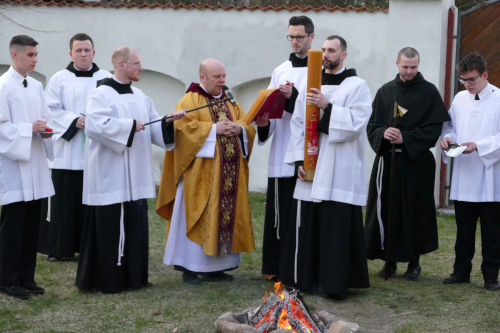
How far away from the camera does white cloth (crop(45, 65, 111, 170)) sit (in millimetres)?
7645

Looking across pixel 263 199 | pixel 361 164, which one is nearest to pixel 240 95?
pixel 263 199

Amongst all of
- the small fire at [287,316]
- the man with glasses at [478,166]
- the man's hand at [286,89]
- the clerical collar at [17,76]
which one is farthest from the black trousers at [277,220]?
the clerical collar at [17,76]

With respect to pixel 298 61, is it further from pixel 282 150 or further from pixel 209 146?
pixel 209 146

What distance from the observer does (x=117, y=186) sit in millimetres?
6434

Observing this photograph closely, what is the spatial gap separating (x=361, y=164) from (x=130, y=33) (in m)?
6.52

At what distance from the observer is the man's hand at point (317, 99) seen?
244 inches

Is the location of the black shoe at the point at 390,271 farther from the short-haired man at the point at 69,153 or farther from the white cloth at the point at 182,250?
→ the short-haired man at the point at 69,153

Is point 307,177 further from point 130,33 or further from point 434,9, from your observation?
point 130,33

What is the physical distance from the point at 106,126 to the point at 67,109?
1688 mm

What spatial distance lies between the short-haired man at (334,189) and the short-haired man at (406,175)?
57cm

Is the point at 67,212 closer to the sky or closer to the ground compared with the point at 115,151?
closer to the ground

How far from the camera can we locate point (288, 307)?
532 centimetres

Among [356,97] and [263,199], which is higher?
[356,97]

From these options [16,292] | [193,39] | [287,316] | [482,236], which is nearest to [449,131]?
[482,236]
